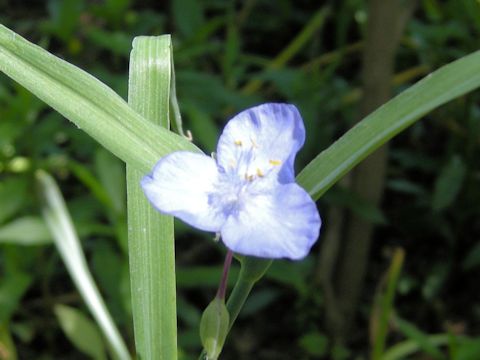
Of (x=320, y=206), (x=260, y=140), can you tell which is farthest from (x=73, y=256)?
(x=260, y=140)

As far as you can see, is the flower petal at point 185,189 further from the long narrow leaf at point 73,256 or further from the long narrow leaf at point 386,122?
the long narrow leaf at point 73,256

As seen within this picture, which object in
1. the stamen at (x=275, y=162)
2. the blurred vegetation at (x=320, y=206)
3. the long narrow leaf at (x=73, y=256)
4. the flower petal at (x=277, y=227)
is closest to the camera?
the flower petal at (x=277, y=227)

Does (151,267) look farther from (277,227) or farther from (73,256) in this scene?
(73,256)

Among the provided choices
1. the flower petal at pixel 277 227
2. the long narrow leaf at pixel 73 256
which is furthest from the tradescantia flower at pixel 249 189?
the long narrow leaf at pixel 73 256

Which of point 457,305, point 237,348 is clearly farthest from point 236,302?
point 457,305

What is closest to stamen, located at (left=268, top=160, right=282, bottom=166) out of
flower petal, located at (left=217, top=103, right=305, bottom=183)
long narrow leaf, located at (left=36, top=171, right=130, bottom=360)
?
flower petal, located at (left=217, top=103, right=305, bottom=183)

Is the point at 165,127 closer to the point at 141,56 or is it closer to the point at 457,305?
the point at 141,56

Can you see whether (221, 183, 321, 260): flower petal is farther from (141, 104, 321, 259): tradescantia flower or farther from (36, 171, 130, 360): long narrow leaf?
(36, 171, 130, 360): long narrow leaf

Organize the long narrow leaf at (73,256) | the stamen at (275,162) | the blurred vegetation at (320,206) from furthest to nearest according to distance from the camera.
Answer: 1. the blurred vegetation at (320,206)
2. the long narrow leaf at (73,256)
3. the stamen at (275,162)
